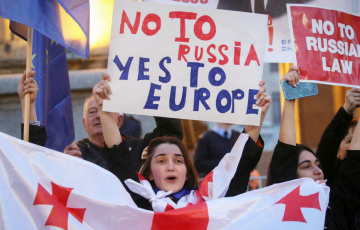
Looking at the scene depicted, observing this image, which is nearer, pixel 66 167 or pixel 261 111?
pixel 66 167

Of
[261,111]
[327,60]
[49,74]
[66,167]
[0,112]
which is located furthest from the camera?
[0,112]

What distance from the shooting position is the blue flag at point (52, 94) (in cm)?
275

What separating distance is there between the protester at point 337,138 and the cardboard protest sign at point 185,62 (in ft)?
2.65

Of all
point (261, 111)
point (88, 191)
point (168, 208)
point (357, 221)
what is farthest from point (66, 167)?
point (357, 221)

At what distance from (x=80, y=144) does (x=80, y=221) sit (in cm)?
101

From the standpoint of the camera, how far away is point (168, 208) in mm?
2252

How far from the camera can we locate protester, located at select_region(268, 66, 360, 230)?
238 centimetres

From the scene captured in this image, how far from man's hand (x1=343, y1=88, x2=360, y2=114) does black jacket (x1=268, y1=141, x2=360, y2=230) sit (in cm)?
58

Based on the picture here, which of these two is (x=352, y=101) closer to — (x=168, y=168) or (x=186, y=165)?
(x=186, y=165)

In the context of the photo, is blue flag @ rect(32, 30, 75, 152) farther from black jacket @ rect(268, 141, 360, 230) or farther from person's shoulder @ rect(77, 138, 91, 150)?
black jacket @ rect(268, 141, 360, 230)

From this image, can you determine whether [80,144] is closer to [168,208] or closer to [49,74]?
[49,74]

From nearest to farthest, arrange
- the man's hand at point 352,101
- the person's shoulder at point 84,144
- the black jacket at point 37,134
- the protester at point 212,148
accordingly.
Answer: the black jacket at point 37,134
the man's hand at point 352,101
the person's shoulder at point 84,144
the protester at point 212,148

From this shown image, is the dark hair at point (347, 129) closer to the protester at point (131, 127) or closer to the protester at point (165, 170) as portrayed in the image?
the protester at point (165, 170)

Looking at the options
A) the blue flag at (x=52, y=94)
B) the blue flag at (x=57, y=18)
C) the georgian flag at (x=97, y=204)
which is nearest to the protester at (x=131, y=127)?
the blue flag at (x=52, y=94)
